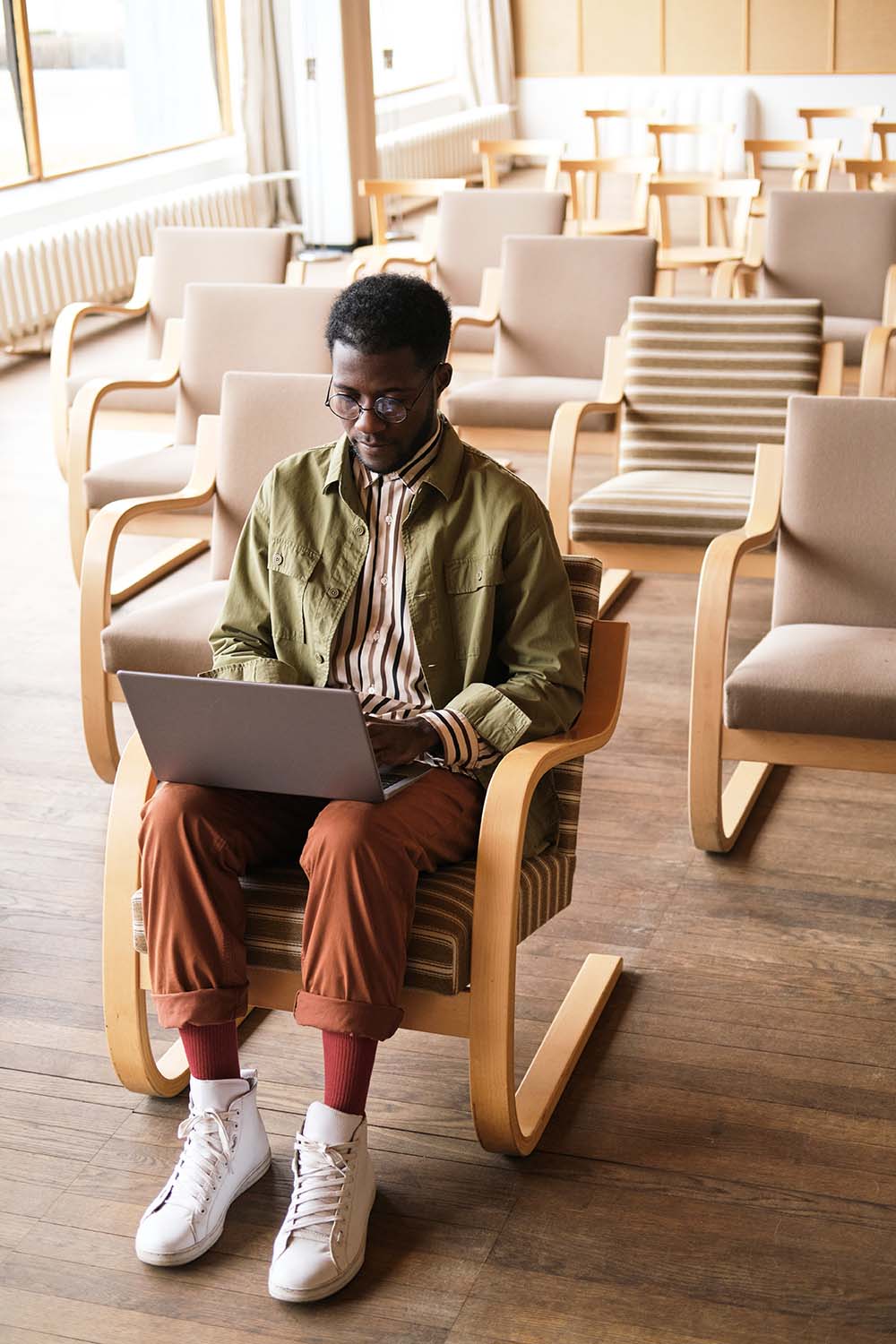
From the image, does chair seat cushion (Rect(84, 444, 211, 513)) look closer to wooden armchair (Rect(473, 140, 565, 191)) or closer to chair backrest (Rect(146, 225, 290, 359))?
chair backrest (Rect(146, 225, 290, 359))

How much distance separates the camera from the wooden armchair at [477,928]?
2.03 meters

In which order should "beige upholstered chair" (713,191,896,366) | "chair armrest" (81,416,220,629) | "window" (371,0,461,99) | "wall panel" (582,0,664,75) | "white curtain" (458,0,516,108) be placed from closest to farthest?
"chair armrest" (81,416,220,629) → "beige upholstered chair" (713,191,896,366) → "window" (371,0,461,99) → "white curtain" (458,0,516,108) → "wall panel" (582,0,664,75)

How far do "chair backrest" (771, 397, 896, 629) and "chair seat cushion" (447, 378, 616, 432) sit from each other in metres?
1.58

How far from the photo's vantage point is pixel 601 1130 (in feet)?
7.47

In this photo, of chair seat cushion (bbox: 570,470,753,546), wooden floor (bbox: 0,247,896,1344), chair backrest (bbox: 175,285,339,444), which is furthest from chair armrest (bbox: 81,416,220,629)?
chair seat cushion (bbox: 570,470,753,546)

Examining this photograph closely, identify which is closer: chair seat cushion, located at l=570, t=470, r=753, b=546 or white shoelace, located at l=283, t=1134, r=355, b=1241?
white shoelace, located at l=283, t=1134, r=355, b=1241

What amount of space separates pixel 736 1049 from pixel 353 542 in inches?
39.2

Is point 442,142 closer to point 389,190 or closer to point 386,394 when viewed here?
point 389,190

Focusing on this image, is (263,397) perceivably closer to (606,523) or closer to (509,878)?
(606,523)

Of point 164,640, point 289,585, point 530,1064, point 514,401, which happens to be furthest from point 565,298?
point 530,1064

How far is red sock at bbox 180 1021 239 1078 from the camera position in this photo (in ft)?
6.77

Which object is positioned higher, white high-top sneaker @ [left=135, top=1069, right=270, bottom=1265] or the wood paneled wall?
the wood paneled wall

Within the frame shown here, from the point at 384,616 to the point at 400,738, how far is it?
23cm

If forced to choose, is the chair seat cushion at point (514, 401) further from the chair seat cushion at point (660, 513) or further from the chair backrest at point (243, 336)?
the chair seat cushion at point (660, 513)
